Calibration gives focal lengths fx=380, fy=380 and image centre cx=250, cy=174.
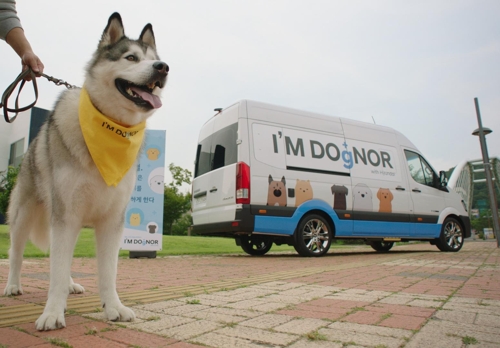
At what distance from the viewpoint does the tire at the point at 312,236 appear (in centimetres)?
823

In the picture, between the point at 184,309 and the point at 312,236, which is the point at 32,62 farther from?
the point at 312,236

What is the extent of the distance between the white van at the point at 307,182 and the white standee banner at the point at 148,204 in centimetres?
102

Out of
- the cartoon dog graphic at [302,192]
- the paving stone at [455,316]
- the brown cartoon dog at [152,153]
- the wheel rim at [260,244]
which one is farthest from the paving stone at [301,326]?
the wheel rim at [260,244]

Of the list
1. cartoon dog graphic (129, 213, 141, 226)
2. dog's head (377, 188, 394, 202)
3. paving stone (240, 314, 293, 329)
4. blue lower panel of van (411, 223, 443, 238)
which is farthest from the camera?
blue lower panel of van (411, 223, 443, 238)

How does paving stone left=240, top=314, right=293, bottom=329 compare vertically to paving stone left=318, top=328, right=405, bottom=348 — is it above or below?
above

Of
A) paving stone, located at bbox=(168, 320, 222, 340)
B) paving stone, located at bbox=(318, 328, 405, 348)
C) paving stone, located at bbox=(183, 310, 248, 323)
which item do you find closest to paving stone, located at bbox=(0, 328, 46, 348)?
paving stone, located at bbox=(168, 320, 222, 340)

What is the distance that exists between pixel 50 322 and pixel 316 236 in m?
6.90

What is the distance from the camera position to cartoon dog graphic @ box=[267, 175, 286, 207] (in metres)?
7.89

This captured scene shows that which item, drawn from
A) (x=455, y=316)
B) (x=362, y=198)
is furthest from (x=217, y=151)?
(x=455, y=316)

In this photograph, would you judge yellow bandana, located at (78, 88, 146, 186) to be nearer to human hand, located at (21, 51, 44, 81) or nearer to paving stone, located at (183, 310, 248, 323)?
human hand, located at (21, 51, 44, 81)

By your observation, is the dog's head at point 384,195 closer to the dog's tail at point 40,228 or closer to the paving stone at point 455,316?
the paving stone at point 455,316

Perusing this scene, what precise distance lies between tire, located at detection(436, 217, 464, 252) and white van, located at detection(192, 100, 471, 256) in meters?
0.09

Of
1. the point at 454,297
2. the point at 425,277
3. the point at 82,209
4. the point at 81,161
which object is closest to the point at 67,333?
the point at 82,209

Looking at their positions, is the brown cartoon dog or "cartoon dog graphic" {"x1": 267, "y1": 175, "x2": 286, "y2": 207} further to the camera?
the brown cartoon dog
